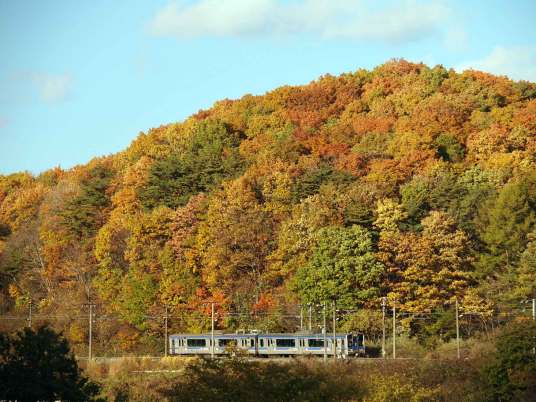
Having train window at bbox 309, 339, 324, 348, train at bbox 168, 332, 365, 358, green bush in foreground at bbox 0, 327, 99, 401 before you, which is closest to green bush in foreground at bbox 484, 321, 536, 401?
green bush in foreground at bbox 0, 327, 99, 401

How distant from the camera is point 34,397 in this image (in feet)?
90.8

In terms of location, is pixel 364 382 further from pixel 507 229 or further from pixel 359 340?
pixel 507 229

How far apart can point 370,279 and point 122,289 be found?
1836cm

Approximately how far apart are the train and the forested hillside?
2.93 metres

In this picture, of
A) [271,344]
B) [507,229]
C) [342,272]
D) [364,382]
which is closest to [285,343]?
[271,344]

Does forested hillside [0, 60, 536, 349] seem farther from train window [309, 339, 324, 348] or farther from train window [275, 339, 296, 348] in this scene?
train window [309, 339, 324, 348]

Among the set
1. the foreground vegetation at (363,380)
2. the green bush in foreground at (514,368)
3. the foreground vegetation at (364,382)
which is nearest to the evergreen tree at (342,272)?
the foreground vegetation at (363,380)

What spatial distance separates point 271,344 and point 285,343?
1033 mm

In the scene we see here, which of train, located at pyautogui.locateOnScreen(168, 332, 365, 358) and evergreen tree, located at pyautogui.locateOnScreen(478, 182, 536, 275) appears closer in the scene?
train, located at pyautogui.locateOnScreen(168, 332, 365, 358)

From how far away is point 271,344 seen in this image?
63750 mm

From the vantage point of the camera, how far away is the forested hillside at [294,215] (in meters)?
64.4

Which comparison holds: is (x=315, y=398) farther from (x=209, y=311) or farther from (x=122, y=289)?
(x=122, y=289)

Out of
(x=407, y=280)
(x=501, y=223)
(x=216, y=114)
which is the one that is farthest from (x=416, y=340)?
(x=216, y=114)

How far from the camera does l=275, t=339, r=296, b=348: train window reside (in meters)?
62.8
